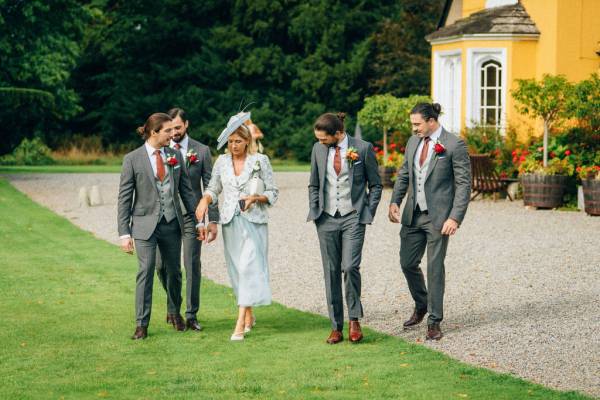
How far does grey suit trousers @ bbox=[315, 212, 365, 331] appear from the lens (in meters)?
8.19

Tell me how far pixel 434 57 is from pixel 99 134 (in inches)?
940

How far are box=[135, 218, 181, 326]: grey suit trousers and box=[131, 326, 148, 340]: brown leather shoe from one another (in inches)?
1.3

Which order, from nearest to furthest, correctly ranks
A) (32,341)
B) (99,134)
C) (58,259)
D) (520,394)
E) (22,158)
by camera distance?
(520,394) → (32,341) → (58,259) → (22,158) → (99,134)

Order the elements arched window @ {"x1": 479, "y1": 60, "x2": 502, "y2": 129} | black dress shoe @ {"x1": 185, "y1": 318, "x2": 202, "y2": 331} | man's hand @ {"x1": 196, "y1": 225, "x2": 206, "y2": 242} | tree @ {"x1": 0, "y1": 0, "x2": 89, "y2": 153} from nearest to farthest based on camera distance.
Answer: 1. man's hand @ {"x1": 196, "y1": 225, "x2": 206, "y2": 242}
2. black dress shoe @ {"x1": 185, "y1": 318, "x2": 202, "y2": 331}
3. arched window @ {"x1": 479, "y1": 60, "x2": 502, "y2": 129}
4. tree @ {"x1": 0, "y1": 0, "x2": 89, "y2": 153}

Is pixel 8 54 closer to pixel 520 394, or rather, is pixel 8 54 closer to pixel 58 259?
pixel 58 259

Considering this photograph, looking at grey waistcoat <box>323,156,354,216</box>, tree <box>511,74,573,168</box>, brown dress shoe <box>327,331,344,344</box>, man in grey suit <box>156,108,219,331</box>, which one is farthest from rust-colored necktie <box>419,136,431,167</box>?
tree <box>511,74,573,168</box>

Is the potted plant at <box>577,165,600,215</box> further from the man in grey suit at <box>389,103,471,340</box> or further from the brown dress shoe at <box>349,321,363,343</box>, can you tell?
the brown dress shoe at <box>349,321,363,343</box>

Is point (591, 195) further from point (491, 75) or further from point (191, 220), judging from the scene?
point (191, 220)

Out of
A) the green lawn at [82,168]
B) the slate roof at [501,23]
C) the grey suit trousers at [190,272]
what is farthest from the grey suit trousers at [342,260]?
the green lawn at [82,168]

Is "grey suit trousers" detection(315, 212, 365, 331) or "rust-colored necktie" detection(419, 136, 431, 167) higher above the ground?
"rust-colored necktie" detection(419, 136, 431, 167)

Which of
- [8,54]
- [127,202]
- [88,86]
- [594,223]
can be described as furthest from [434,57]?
[88,86]

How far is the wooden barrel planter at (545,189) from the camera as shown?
19625mm

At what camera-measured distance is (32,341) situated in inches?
324

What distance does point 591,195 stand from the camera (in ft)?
60.0
